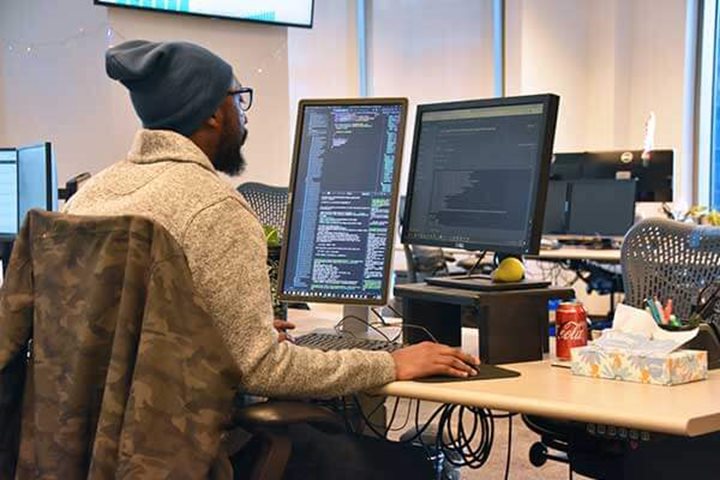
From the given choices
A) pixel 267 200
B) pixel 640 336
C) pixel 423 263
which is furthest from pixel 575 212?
pixel 640 336

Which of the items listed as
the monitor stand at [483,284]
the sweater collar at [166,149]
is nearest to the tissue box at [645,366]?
the monitor stand at [483,284]

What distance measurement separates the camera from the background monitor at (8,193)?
11.3 feet

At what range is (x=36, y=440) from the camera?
144 cm

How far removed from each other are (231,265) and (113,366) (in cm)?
24

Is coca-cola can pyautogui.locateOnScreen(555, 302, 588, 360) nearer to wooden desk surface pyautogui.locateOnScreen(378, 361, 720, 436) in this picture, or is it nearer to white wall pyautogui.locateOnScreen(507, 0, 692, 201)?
wooden desk surface pyautogui.locateOnScreen(378, 361, 720, 436)

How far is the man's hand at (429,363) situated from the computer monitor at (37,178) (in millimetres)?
1812

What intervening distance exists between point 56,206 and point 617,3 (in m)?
5.05

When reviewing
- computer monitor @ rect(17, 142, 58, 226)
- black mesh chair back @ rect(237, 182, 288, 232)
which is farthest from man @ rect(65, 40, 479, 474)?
computer monitor @ rect(17, 142, 58, 226)

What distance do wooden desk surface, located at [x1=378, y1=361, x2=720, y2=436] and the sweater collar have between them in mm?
527

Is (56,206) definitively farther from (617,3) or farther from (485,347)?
(617,3)

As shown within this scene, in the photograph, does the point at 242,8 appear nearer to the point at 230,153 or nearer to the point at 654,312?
the point at 230,153

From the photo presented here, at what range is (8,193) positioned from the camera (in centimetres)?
347

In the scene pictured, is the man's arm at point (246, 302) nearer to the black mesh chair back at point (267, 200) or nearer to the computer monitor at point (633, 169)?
the black mesh chair back at point (267, 200)

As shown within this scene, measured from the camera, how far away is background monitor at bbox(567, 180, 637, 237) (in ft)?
16.6
